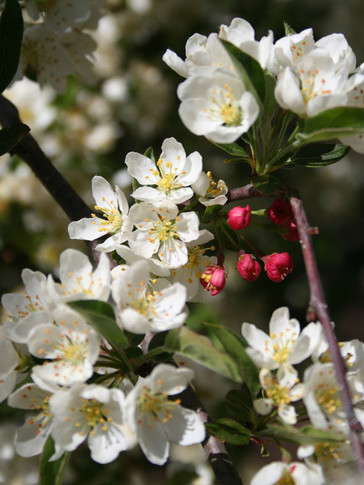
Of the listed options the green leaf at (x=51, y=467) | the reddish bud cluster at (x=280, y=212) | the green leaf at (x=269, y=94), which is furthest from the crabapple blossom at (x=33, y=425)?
the green leaf at (x=269, y=94)

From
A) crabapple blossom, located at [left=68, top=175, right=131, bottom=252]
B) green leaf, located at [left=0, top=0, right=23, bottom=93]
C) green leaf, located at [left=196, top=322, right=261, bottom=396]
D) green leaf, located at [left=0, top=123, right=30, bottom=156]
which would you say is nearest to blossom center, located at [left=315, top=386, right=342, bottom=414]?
Answer: green leaf, located at [left=196, top=322, right=261, bottom=396]

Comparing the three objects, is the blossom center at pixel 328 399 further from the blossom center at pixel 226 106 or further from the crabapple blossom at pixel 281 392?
the blossom center at pixel 226 106

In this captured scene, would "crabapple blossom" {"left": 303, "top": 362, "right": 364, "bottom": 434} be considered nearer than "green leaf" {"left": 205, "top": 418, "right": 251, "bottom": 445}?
Yes

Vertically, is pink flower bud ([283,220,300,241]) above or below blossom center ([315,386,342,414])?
above

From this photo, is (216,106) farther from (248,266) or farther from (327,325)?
(327,325)

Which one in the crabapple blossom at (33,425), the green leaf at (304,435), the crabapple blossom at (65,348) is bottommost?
the green leaf at (304,435)

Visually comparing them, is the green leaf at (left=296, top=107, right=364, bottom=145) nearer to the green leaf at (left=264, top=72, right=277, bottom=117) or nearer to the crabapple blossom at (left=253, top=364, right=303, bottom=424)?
the green leaf at (left=264, top=72, right=277, bottom=117)

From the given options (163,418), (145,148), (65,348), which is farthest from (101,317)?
(145,148)
